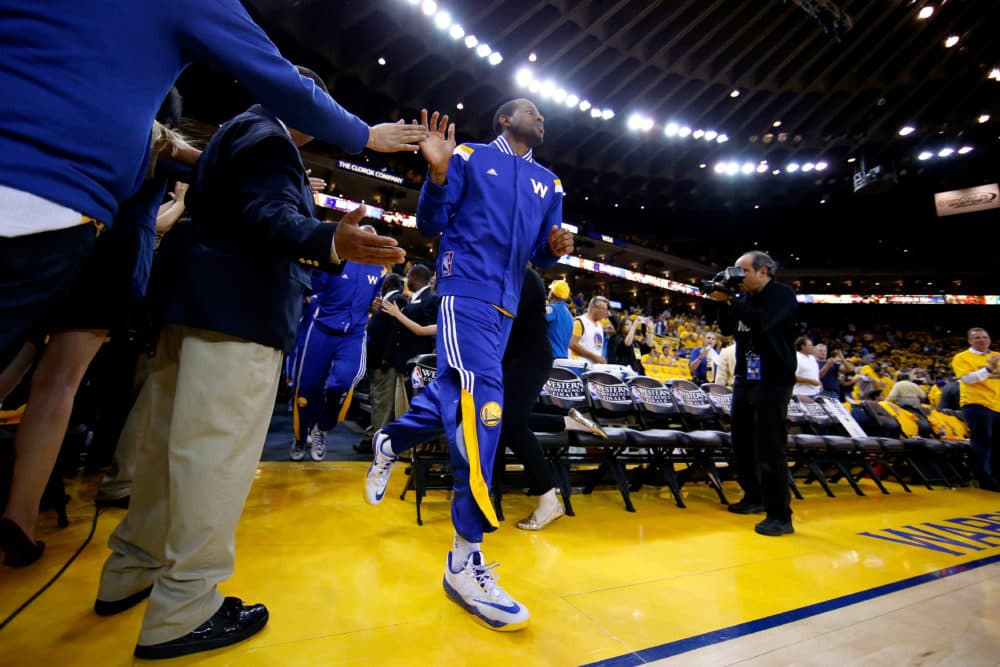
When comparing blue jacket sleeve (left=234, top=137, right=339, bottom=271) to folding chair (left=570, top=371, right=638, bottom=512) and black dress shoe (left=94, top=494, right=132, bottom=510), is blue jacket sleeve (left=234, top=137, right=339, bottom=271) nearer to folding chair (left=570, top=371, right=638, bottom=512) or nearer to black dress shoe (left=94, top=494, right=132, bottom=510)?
black dress shoe (left=94, top=494, right=132, bottom=510)

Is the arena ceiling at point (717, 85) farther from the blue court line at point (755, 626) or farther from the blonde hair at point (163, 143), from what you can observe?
the blue court line at point (755, 626)

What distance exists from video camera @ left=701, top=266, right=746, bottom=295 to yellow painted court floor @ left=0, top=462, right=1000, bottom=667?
1590 millimetres

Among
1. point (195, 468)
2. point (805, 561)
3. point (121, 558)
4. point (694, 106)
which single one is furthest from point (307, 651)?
point (694, 106)

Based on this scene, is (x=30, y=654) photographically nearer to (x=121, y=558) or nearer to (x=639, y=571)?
(x=121, y=558)

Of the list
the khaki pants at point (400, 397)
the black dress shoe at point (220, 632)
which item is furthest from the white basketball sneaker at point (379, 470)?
the khaki pants at point (400, 397)

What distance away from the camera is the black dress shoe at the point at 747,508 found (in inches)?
134

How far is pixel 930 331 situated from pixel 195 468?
127 ft

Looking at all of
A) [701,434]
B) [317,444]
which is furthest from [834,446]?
[317,444]

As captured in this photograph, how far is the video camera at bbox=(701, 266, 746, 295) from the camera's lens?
3.05 metres

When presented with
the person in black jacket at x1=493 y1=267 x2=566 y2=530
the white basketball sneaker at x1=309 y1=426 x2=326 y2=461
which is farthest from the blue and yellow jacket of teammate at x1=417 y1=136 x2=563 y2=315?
the white basketball sneaker at x1=309 y1=426 x2=326 y2=461

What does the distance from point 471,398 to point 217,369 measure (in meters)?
0.81

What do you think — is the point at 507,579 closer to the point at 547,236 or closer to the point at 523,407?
the point at 523,407

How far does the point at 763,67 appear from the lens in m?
19.4

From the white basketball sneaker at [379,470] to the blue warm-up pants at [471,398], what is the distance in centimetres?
36
